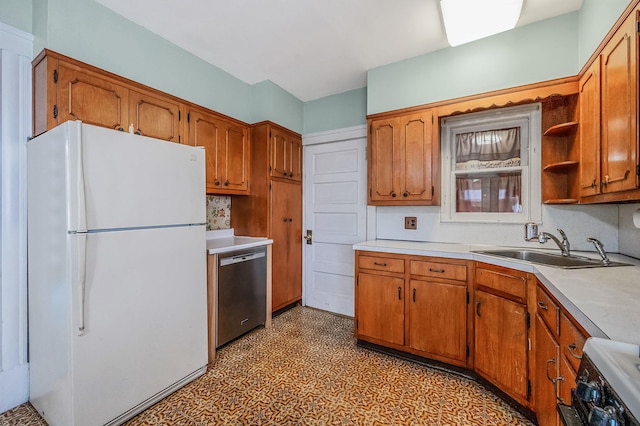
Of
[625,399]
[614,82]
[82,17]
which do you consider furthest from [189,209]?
[614,82]

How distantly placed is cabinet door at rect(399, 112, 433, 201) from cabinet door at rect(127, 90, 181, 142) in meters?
2.09

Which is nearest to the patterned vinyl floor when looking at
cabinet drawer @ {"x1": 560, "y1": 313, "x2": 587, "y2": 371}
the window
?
cabinet drawer @ {"x1": 560, "y1": 313, "x2": 587, "y2": 371}

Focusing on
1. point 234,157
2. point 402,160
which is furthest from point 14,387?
point 402,160

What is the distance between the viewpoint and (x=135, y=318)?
1.70 metres

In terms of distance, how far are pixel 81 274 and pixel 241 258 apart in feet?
4.32

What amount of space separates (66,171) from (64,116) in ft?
2.13

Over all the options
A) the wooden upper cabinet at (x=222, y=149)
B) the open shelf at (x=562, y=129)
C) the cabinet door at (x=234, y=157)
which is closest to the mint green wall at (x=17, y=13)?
the wooden upper cabinet at (x=222, y=149)

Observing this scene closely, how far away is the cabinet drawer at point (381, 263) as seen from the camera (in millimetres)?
2361

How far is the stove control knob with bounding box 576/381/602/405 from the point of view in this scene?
0.66 m

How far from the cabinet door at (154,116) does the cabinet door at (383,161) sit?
186cm

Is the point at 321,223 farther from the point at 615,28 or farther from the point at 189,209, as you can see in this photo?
the point at 615,28

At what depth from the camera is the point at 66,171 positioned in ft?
4.71

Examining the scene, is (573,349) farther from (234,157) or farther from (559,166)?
(234,157)

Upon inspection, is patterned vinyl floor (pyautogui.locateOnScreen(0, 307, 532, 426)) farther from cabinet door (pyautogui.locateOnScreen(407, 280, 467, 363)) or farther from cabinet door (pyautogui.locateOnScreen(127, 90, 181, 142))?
cabinet door (pyautogui.locateOnScreen(127, 90, 181, 142))
